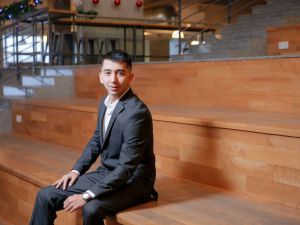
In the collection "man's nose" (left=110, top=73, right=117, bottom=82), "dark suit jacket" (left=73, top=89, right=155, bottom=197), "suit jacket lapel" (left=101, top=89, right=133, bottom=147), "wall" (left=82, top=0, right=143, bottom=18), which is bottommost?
"dark suit jacket" (left=73, top=89, right=155, bottom=197)

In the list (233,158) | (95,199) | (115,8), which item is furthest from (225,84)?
(115,8)

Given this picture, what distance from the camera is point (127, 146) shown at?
1643 millimetres

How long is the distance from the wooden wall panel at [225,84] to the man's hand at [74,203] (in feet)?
4.26

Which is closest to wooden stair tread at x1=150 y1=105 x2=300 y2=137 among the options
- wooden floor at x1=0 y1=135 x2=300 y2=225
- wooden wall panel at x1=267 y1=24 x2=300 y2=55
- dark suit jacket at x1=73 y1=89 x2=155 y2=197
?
wooden floor at x1=0 y1=135 x2=300 y2=225

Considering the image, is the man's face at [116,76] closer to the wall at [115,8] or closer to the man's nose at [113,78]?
the man's nose at [113,78]

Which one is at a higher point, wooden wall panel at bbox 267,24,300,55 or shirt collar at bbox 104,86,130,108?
wooden wall panel at bbox 267,24,300,55

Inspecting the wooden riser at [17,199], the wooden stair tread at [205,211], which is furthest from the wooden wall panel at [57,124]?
the wooden stair tread at [205,211]

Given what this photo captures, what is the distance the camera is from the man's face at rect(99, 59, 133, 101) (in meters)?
1.71

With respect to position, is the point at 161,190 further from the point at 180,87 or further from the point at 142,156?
the point at 180,87

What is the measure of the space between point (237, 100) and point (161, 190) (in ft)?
3.10

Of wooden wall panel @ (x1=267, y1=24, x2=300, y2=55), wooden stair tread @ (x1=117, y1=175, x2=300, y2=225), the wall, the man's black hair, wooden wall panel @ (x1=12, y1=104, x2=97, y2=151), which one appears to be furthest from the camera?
the wall

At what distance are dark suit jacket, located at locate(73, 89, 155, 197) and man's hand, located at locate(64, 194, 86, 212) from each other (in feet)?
0.19

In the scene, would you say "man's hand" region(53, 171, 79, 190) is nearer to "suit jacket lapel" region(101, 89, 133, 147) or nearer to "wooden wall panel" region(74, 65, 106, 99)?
"suit jacket lapel" region(101, 89, 133, 147)

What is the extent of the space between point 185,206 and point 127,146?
353 millimetres
